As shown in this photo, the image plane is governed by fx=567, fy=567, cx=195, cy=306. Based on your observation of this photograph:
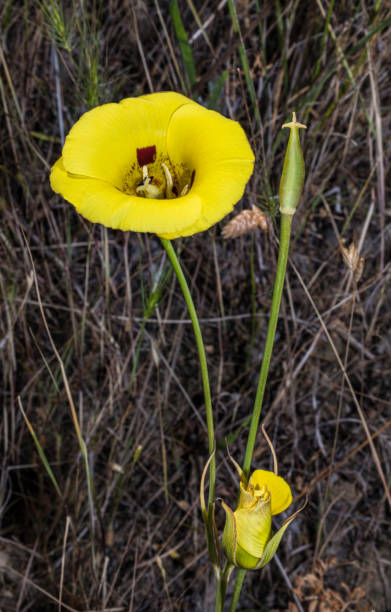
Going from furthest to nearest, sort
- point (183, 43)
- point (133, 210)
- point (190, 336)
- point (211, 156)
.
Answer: point (190, 336)
point (183, 43)
point (211, 156)
point (133, 210)

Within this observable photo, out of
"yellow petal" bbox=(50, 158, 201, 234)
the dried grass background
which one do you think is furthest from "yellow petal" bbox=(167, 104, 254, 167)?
the dried grass background

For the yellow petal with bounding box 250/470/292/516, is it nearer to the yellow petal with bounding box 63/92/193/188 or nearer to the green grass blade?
the yellow petal with bounding box 63/92/193/188

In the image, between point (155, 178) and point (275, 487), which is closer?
point (275, 487)

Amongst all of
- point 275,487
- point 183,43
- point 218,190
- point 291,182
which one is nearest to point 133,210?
point 218,190

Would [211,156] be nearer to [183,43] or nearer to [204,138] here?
Result: [204,138]

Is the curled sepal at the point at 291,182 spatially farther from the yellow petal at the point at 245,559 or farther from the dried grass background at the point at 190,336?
the dried grass background at the point at 190,336

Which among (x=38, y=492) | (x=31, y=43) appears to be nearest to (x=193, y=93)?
(x=31, y=43)
